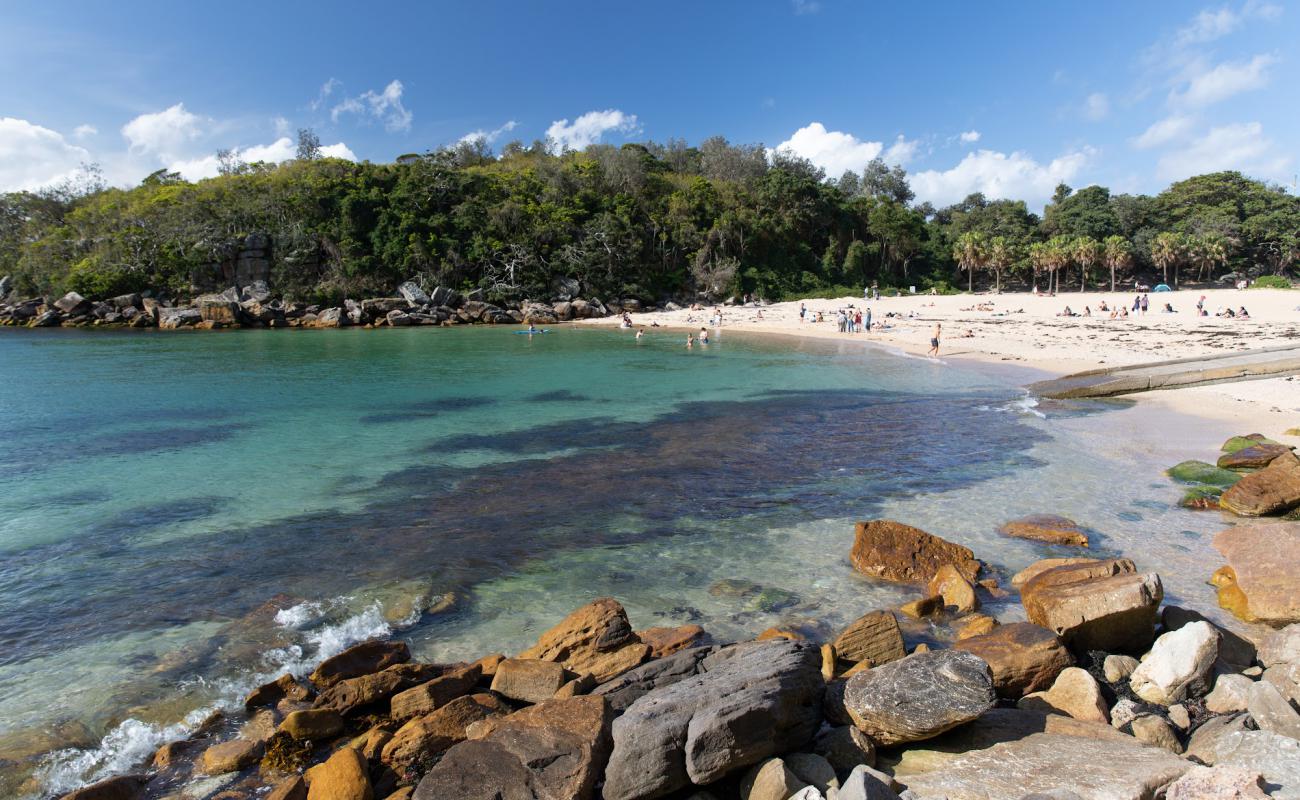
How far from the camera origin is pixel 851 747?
15.8 ft

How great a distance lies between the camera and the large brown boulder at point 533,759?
14.3 feet

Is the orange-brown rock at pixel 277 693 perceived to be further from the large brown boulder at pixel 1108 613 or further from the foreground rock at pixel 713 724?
the large brown boulder at pixel 1108 613

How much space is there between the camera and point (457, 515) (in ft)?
38.4

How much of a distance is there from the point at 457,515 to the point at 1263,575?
11305 mm

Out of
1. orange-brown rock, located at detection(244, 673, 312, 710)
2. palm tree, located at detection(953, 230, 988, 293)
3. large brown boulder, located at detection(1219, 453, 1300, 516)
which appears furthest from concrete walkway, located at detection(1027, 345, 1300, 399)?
palm tree, located at detection(953, 230, 988, 293)

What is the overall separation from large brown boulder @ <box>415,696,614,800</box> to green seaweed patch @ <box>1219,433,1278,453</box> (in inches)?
597

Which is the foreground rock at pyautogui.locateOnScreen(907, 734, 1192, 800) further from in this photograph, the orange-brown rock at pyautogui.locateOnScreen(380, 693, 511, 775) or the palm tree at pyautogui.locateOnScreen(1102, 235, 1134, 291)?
the palm tree at pyautogui.locateOnScreen(1102, 235, 1134, 291)

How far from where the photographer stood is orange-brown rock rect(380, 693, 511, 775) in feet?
17.1

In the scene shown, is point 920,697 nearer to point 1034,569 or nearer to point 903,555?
point 903,555

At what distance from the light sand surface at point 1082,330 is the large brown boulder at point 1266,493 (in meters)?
6.52

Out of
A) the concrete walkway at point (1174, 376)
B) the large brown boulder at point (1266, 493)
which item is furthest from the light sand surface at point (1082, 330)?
the large brown boulder at point (1266, 493)

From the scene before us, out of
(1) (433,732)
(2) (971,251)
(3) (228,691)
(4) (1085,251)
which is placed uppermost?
(2) (971,251)

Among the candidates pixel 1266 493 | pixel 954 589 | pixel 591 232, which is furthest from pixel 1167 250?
pixel 954 589

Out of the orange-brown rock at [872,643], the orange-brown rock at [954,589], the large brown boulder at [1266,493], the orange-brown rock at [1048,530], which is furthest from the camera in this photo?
the large brown boulder at [1266,493]
